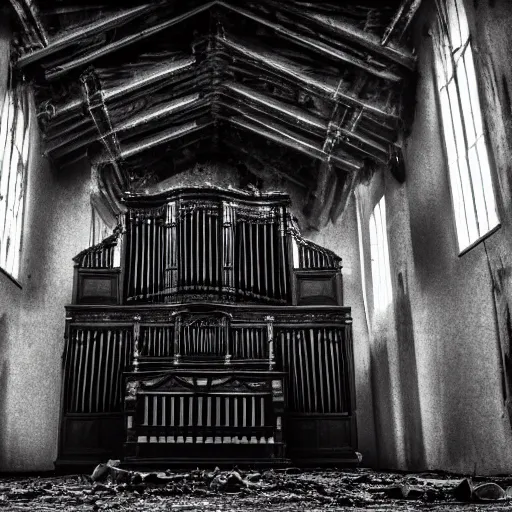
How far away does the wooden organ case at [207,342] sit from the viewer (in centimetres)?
772

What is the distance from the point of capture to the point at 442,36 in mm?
7168

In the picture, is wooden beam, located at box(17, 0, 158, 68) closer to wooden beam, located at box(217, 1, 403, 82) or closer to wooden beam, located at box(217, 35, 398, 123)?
wooden beam, located at box(217, 1, 403, 82)

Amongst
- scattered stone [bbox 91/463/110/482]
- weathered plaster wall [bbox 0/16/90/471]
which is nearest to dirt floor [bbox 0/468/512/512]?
scattered stone [bbox 91/463/110/482]

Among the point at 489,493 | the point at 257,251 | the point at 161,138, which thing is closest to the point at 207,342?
the point at 257,251

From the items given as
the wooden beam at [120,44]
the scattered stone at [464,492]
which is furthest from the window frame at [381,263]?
the scattered stone at [464,492]

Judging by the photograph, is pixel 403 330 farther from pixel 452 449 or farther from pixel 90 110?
pixel 90 110

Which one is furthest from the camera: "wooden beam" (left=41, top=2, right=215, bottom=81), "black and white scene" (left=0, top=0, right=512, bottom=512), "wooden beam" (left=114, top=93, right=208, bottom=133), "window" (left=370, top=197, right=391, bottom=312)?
"wooden beam" (left=114, top=93, right=208, bottom=133)

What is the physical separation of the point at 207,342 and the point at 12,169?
3346 millimetres

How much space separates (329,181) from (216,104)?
2316 mm

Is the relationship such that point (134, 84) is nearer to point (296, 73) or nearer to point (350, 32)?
point (296, 73)

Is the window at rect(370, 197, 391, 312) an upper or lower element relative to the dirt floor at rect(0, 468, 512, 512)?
upper

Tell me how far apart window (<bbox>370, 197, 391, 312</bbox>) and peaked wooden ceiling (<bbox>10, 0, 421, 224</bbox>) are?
815mm

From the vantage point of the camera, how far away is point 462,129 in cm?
679

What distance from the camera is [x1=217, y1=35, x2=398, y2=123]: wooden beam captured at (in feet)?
28.9
